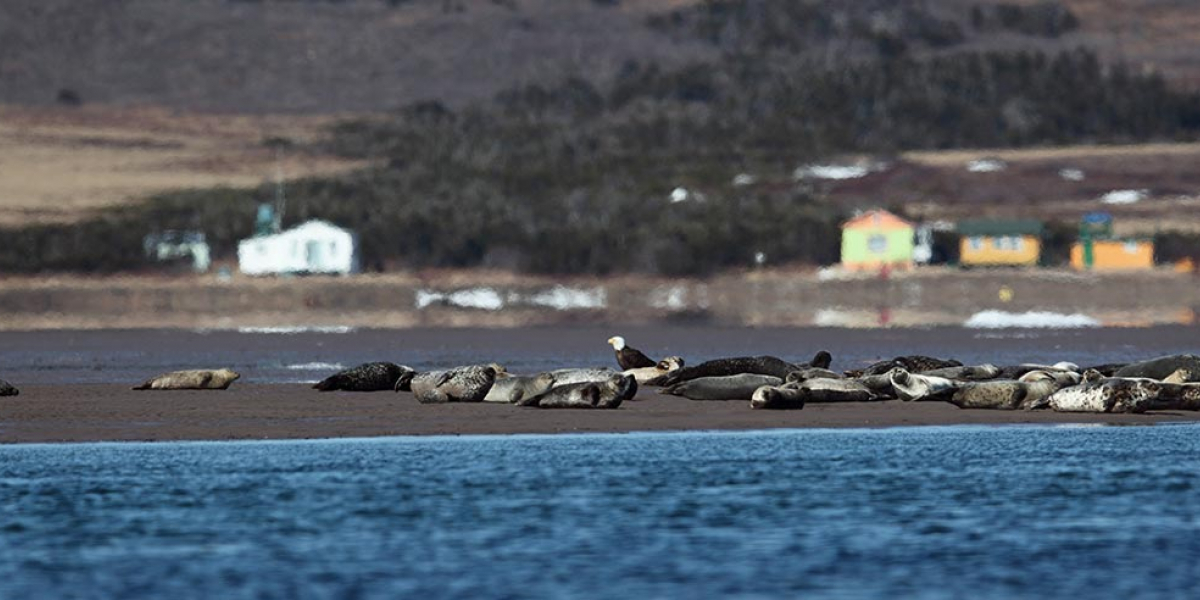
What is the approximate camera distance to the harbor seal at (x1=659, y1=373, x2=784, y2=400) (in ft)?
103

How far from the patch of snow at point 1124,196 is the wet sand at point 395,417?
8263 centimetres

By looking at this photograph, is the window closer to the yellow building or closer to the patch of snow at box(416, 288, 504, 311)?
the yellow building

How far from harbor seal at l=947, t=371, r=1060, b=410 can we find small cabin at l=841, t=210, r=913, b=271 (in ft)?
210

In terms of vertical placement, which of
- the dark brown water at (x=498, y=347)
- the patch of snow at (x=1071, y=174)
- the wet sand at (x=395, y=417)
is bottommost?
the wet sand at (x=395, y=417)

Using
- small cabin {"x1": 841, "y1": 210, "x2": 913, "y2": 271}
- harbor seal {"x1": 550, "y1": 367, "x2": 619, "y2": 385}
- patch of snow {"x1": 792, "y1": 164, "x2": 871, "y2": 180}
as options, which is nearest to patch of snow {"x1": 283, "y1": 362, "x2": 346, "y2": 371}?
harbor seal {"x1": 550, "y1": 367, "x2": 619, "y2": 385}

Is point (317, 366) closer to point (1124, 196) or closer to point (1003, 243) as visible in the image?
point (1003, 243)

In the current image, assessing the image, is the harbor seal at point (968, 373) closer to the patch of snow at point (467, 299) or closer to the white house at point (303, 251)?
the patch of snow at point (467, 299)

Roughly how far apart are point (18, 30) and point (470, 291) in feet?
256

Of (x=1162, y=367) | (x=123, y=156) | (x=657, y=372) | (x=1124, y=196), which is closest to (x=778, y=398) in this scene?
(x=657, y=372)

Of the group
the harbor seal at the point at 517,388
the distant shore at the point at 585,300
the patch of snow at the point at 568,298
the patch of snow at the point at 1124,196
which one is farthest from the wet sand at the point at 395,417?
the patch of snow at the point at 1124,196

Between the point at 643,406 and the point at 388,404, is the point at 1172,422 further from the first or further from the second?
the point at 388,404

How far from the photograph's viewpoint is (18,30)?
5778 inches

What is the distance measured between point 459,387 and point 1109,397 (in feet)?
27.4

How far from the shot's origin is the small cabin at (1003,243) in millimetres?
94562
